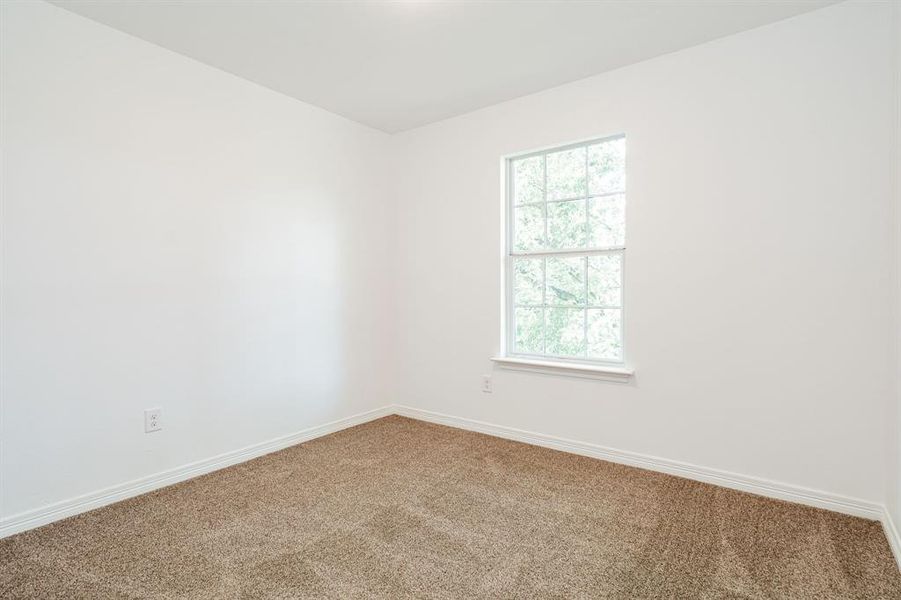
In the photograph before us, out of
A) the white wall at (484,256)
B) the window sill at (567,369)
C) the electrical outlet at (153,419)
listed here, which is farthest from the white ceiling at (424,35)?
the electrical outlet at (153,419)

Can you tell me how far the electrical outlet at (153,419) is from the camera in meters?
2.53

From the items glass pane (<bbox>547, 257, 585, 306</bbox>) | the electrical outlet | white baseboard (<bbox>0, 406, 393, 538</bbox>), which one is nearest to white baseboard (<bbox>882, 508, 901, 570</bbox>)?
glass pane (<bbox>547, 257, 585, 306</bbox>)

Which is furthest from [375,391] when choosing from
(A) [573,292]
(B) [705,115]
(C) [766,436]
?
(B) [705,115]

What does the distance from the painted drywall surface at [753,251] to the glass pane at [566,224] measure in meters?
0.35

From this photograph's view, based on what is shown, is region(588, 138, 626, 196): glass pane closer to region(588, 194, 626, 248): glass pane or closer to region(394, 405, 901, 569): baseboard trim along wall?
region(588, 194, 626, 248): glass pane

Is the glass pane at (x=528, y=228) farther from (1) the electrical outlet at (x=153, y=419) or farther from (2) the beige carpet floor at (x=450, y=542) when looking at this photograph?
(1) the electrical outlet at (x=153, y=419)

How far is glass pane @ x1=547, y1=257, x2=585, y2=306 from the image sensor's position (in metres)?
3.11

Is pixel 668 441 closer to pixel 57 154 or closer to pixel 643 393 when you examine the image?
pixel 643 393

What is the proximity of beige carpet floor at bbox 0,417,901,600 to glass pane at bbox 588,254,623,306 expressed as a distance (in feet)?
3.43

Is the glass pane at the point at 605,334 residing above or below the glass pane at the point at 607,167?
below

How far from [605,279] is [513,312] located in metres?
0.74

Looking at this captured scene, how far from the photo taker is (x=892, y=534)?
1.95 m

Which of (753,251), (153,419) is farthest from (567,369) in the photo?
(153,419)

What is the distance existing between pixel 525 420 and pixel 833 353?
180 centimetres
